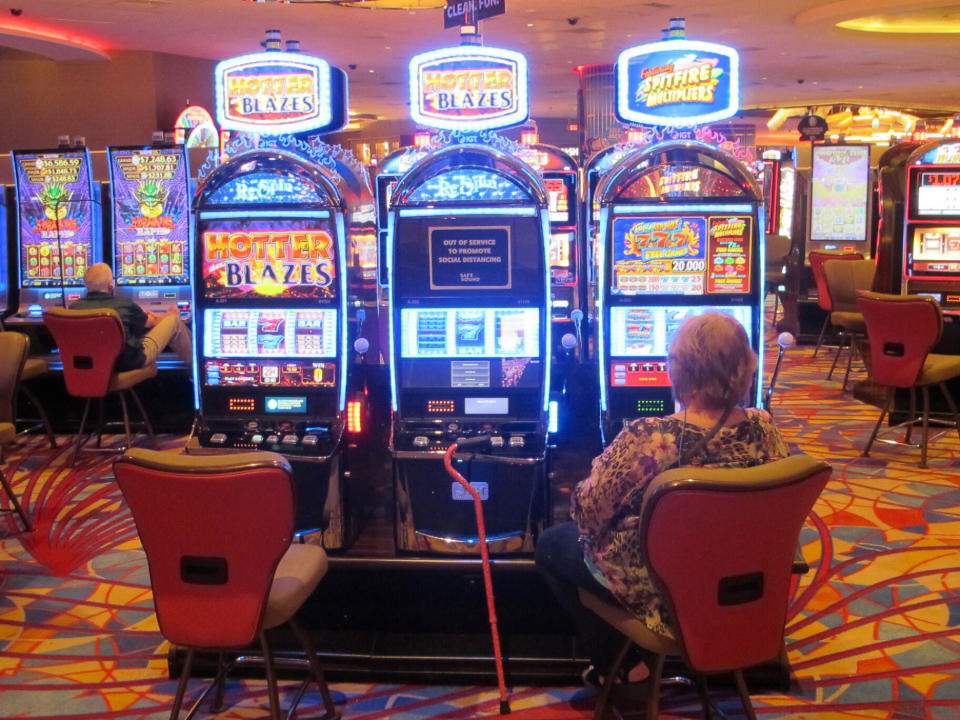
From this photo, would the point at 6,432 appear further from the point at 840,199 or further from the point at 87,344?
the point at 840,199

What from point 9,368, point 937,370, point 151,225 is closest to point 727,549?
point 9,368

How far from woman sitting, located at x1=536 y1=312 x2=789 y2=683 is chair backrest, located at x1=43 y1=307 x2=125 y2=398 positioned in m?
4.03

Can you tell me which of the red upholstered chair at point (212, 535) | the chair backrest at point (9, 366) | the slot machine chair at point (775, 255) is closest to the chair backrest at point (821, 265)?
the slot machine chair at point (775, 255)

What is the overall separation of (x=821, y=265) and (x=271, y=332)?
21.2 ft

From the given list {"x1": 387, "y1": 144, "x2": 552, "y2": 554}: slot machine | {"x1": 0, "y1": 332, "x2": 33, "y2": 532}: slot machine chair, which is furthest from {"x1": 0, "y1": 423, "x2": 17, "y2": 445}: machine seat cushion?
{"x1": 387, "y1": 144, "x2": 552, "y2": 554}: slot machine

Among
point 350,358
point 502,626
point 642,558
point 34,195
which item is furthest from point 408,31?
point 642,558

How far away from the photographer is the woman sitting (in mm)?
2412

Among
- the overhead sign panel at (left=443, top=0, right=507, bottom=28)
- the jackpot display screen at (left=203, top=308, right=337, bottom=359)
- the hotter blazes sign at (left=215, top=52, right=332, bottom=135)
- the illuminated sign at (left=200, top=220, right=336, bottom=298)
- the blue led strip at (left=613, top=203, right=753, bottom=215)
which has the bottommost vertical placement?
the jackpot display screen at (left=203, top=308, right=337, bottom=359)

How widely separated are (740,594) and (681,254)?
170 centimetres

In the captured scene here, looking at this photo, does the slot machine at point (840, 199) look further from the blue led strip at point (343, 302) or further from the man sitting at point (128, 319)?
the blue led strip at point (343, 302)

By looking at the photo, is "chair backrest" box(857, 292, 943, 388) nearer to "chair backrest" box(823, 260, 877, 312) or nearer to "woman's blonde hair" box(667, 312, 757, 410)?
"chair backrest" box(823, 260, 877, 312)

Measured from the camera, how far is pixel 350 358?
3838mm

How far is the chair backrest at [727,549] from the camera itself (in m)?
2.24

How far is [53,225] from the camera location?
23.5 ft
